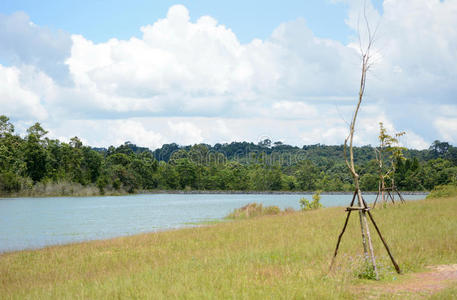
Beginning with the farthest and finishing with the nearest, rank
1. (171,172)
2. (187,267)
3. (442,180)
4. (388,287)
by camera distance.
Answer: (171,172)
(442,180)
(187,267)
(388,287)

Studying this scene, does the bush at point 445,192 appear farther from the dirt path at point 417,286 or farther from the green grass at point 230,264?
the dirt path at point 417,286

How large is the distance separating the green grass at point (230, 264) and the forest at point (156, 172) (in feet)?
183

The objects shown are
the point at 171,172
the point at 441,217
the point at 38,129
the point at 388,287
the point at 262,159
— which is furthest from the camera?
the point at 262,159

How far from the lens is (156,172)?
123 m

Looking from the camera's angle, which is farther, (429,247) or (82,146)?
(82,146)

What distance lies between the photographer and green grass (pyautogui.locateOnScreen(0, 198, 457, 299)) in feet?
28.1

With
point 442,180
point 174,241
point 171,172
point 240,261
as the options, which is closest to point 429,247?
point 240,261

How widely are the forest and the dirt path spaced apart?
202 feet

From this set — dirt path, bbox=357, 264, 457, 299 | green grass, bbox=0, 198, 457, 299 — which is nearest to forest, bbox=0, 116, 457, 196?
green grass, bbox=0, 198, 457, 299

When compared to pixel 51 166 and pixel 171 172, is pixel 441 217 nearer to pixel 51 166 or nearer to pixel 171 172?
pixel 51 166

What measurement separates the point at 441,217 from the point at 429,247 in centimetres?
763

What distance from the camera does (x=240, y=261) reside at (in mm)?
11945

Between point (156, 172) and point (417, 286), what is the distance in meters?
117

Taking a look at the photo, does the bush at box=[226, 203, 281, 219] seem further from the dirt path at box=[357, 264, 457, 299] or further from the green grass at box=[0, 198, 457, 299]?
the dirt path at box=[357, 264, 457, 299]
